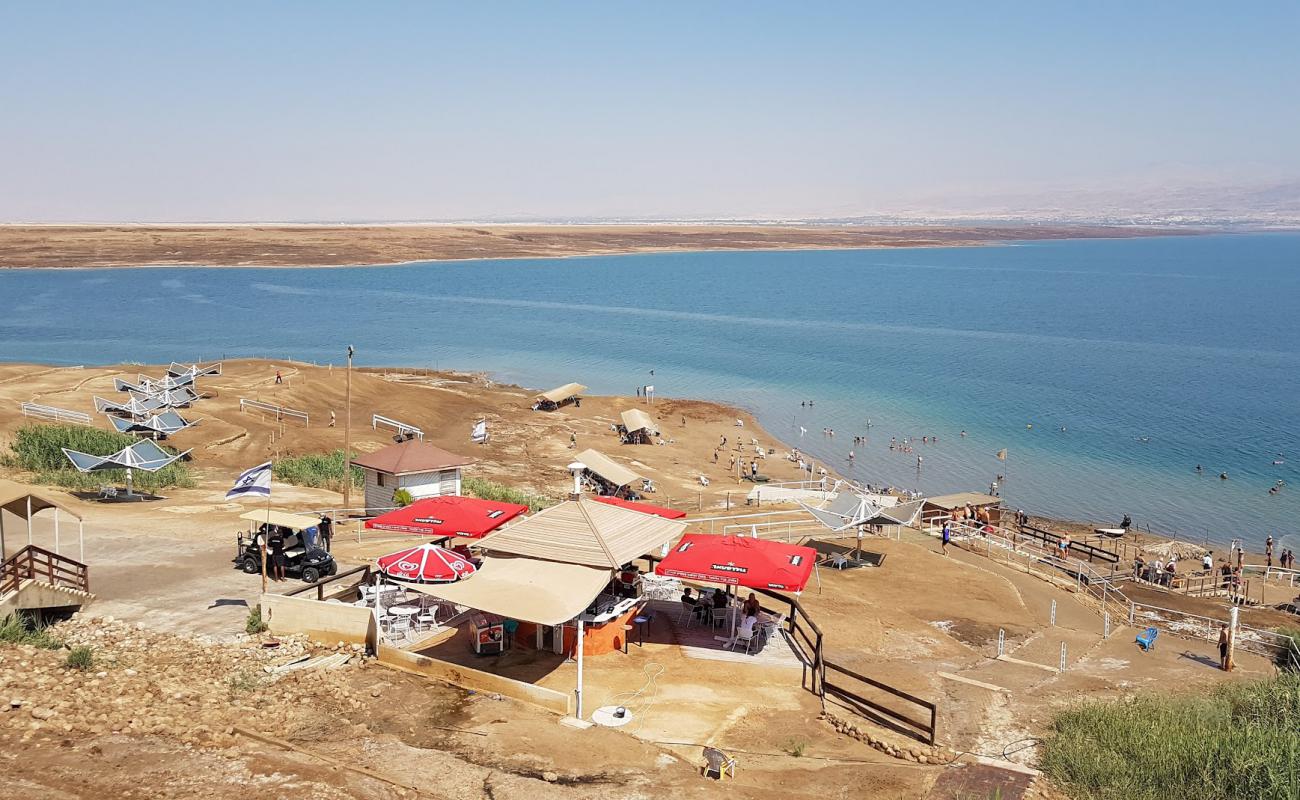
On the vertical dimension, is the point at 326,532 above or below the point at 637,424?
above

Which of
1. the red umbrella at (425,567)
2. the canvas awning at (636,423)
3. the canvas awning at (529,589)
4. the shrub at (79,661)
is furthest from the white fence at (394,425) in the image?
the shrub at (79,661)

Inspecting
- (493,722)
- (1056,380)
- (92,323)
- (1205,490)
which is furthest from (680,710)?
(92,323)

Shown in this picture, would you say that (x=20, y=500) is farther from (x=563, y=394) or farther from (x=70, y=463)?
(x=563, y=394)

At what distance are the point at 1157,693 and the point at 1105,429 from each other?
1711 inches

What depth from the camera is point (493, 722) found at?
14.7 metres

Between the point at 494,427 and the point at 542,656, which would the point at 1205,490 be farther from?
the point at 542,656

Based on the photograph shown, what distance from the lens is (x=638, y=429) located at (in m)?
47.8

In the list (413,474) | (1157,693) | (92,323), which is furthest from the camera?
(92,323)

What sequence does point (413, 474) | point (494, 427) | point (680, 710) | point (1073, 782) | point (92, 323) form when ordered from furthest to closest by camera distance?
point (92, 323), point (494, 427), point (413, 474), point (680, 710), point (1073, 782)

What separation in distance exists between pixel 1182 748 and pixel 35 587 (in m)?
18.6

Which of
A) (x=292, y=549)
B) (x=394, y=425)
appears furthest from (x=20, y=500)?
(x=394, y=425)

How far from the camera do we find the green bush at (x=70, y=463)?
31219 millimetres

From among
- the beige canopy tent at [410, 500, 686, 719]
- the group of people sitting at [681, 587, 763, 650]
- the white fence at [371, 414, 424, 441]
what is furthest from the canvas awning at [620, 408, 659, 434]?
the beige canopy tent at [410, 500, 686, 719]

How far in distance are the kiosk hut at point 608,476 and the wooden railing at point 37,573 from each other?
680 inches
